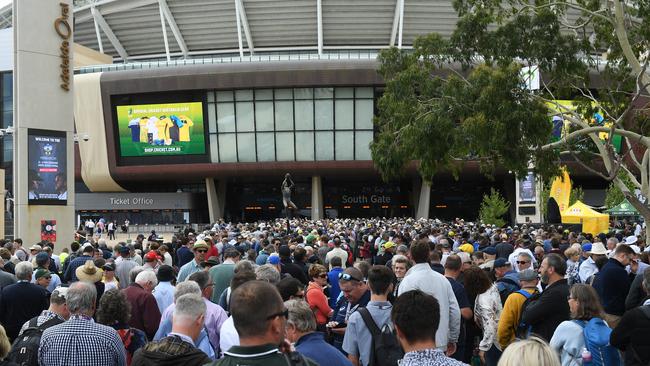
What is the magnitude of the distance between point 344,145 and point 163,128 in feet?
49.3

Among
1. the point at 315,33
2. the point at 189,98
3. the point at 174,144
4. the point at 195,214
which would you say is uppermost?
the point at 315,33

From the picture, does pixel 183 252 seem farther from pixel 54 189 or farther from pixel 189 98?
pixel 189 98

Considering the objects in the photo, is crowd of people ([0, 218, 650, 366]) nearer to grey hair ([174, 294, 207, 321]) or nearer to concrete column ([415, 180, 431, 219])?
grey hair ([174, 294, 207, 321])

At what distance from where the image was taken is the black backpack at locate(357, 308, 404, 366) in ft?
21.7

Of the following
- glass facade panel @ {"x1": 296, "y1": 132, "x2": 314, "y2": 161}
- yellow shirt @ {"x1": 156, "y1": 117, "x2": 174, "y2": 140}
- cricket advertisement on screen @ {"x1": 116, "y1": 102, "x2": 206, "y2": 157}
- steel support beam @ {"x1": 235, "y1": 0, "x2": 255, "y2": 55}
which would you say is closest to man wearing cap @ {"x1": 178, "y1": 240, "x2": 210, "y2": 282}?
glass facade panel @ {"x1": 296, "y1": 132, "x2": 314, "y2": 161}

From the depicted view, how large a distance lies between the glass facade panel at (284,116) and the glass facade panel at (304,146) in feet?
3.68

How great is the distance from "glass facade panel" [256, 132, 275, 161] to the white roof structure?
25.5 feet

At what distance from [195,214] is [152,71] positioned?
669 inches

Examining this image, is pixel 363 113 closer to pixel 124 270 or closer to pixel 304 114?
pixel 304 114

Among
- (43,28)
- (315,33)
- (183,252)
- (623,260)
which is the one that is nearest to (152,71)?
(315,33)

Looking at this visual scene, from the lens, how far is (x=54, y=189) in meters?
27.4

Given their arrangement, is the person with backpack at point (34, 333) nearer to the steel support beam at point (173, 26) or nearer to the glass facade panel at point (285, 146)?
the glass facade panel at point (285, 146)

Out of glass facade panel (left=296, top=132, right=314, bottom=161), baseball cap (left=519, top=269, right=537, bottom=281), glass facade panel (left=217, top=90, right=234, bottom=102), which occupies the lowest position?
baseball cap (left=519, top=269, right=537, bottom=281)

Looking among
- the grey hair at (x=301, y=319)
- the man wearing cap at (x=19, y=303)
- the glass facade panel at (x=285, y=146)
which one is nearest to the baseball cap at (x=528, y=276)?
the grey hair at (x=301, y=319)
